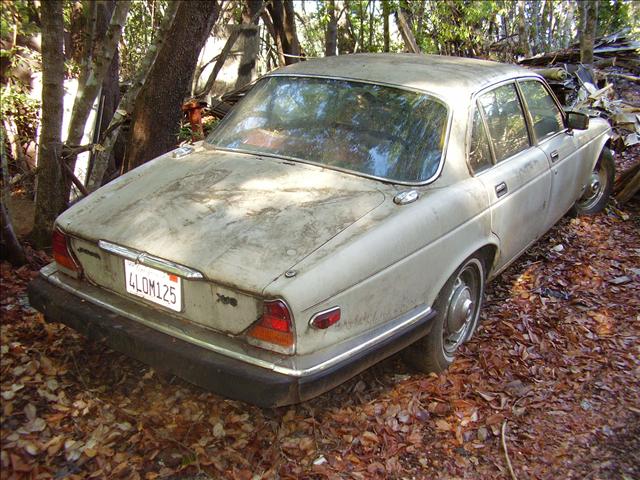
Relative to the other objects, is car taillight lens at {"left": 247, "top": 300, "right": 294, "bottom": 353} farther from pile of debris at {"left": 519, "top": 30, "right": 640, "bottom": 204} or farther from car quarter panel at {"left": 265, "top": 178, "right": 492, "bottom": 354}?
pile of debris at {"left": 519, "top": 30, "right": 640, "bottom": 204}

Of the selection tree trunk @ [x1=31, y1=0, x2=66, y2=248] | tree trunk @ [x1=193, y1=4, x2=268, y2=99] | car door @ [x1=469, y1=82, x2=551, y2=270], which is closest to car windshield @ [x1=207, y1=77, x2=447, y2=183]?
car door @ [x1=469, y1=82, x2=551, y2=270]

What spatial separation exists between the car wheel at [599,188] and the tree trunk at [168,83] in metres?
3.96

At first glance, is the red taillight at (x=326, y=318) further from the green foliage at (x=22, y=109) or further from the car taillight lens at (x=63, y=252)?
the green foliage at (x=22, y=109)

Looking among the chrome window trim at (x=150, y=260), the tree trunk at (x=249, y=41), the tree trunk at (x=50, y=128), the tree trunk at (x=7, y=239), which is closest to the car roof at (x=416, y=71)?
A: the tree trunk at (x=50, y=128)

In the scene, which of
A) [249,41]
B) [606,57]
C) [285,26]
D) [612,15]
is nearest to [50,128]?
[249,41]

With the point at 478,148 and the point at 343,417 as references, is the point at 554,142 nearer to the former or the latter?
the point at 478,148

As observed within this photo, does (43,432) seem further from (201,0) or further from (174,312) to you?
(201,0)

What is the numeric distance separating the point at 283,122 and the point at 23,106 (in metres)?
3.82

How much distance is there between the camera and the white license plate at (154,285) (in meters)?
2.57

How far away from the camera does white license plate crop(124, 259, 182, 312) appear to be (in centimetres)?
257

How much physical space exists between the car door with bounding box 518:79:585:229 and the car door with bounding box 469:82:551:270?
152 mm

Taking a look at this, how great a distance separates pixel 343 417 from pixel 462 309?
98 centimetres

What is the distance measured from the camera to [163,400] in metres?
3.05

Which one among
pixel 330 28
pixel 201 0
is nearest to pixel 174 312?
pixel 201 0
